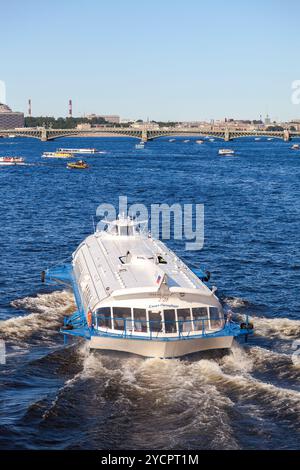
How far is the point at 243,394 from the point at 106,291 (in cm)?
816

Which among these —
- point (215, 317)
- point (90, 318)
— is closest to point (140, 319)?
point (90, 318)

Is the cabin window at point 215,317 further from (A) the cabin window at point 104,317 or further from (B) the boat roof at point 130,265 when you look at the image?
(A) the cabin window at point 104,317

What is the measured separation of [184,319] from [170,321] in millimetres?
707

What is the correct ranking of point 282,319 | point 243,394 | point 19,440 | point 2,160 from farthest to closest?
point 2,160 < point 282,319 < point 243,394 < point 19,440

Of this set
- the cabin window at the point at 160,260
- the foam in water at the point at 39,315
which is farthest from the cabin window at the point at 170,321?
the foam in water at the point at 39,315

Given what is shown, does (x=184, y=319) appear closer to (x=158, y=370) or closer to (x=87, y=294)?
(x=158, y=370)

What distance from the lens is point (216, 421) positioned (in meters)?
25.5

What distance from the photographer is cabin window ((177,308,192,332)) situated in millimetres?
30750

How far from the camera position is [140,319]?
101ft

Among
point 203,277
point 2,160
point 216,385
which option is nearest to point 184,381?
point 216,385

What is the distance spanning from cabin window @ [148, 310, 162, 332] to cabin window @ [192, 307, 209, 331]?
5.34ft

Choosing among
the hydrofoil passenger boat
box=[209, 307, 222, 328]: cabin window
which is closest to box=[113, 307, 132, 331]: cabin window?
the hydrofoil passenger boat

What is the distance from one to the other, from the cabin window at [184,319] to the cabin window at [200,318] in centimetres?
28
